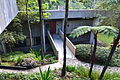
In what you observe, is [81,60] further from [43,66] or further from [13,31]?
[13,31]

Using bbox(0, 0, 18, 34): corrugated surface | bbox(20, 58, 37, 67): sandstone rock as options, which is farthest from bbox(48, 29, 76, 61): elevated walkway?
bbox(0, 0, 18, 34): corrugated surface

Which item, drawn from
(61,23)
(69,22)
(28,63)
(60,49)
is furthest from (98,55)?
(61,23)

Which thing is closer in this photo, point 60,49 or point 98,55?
point 98,55

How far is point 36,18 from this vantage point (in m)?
11.2

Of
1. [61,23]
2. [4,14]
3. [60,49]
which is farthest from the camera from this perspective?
[61,23]

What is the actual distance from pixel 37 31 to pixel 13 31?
3584mm

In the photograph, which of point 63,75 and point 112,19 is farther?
point 112,19

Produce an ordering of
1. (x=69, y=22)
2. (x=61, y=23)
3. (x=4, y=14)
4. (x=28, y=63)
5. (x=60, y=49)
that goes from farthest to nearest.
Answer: (x=61, y=23) → (x=69, y=22) → (x=60, y=49) → (x=28, y=63) → (x=4, y=14)

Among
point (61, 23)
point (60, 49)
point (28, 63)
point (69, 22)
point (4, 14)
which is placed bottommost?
point (60, 49)

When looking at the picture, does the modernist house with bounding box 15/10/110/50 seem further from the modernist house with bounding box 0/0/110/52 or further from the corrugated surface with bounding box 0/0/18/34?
the corrugated surface with bounding box 0/0/18/34

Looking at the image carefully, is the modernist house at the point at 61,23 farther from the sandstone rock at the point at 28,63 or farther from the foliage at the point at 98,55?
the sandstone rock at the point at 28,63

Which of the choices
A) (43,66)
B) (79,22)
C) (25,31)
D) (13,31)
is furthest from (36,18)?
(79,22)

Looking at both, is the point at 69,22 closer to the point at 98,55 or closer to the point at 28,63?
the point at 98,55

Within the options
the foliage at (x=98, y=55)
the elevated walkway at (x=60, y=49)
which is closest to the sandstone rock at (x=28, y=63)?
the elevated walkway at (x=60, y=49)
